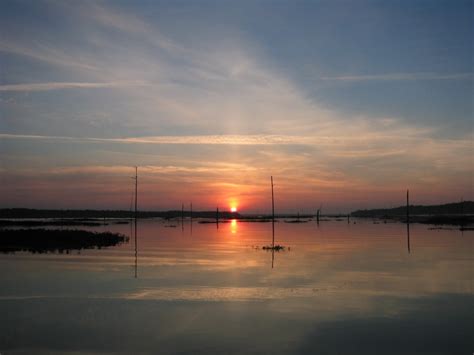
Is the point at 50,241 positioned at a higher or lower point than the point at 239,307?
higher

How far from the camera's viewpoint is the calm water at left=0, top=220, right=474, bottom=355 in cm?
1487

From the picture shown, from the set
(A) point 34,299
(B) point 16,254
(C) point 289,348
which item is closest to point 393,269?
(C) point 289,348

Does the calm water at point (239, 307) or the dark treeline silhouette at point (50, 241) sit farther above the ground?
the dark treeline silhouette at point (50, 241)

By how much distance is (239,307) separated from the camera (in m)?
19.6

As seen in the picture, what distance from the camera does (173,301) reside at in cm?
2084

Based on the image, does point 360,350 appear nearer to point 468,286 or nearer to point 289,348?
point 289,348

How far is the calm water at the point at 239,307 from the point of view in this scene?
14.9 m

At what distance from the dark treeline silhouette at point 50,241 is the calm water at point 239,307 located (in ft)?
45.2

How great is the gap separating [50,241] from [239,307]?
3992cm

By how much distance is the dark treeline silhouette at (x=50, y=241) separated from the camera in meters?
47.7

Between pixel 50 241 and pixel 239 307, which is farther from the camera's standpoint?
pixel 50 241

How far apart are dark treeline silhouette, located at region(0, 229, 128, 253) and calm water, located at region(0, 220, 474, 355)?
13.8 meters

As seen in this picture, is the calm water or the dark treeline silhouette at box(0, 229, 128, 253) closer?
the calm water

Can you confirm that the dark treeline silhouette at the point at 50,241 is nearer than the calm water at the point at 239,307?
No
